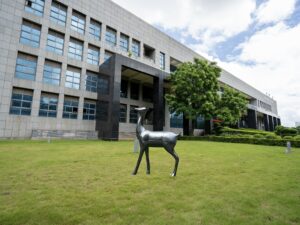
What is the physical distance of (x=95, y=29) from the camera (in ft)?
90.1

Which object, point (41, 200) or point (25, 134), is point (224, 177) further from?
point (25, 134)

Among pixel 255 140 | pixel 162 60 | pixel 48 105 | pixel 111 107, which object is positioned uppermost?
pixel 162 60

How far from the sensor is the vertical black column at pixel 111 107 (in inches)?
851

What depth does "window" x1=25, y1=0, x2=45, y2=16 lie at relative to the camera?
2175 cm

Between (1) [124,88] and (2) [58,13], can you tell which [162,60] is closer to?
(1) [124,88]

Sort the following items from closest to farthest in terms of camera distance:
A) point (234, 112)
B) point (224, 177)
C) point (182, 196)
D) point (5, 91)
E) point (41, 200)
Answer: point (41, 200)
point (182, 196)
point (224, 177)
point (5, 91)
point (234, 112)

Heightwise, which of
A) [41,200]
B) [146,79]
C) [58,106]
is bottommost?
[41,200]

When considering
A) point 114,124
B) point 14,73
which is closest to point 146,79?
point 114,124

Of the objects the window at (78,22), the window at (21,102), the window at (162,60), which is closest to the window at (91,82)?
the window at (78,22)

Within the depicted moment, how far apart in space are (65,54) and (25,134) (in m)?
11.2

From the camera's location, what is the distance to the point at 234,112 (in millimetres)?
30469

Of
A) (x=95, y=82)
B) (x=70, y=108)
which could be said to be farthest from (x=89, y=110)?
(x=95, y=82)

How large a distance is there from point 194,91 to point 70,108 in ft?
57.5

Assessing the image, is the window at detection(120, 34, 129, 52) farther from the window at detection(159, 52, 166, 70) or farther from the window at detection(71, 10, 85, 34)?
the window at detection(159, 52, 166, 70)
